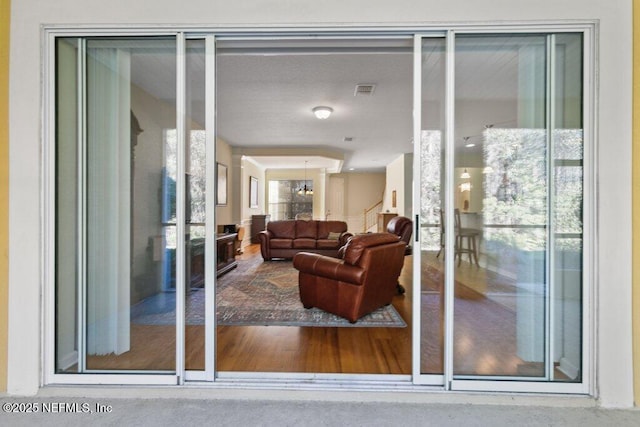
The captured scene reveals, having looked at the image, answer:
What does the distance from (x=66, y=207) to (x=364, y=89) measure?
3231 mm

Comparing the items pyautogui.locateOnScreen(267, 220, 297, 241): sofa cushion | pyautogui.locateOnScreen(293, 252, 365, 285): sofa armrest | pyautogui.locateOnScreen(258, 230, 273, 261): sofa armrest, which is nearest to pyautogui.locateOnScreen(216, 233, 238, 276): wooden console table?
pyautogui.locateOnScreen(258, 230, 273, 261): sofa armrest

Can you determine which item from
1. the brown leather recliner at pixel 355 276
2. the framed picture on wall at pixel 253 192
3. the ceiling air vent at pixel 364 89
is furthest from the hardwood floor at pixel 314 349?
the framed picture on wall at pixel 253 192

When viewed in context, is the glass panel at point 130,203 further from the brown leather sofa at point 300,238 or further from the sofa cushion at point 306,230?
the sofa cushion at point 306,230

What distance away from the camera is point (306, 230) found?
6758 millimetres

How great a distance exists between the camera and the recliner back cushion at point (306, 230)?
263 inches

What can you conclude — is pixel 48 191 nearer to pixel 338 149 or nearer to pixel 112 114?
pixel 112 114

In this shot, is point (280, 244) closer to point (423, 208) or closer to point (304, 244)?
point (304, 244)

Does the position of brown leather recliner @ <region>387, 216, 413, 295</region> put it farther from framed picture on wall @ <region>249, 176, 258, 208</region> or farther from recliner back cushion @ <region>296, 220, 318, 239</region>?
framed picture on wall @ <region>249, 176, 258, 208</region>

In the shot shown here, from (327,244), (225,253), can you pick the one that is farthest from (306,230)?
(225,253)

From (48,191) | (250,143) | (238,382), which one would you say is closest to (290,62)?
(48,191)

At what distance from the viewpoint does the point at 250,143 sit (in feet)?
22.8

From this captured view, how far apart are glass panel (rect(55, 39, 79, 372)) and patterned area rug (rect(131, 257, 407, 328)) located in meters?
0.40

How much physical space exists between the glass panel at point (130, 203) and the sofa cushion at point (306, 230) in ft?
15.6

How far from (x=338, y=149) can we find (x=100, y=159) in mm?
6052
